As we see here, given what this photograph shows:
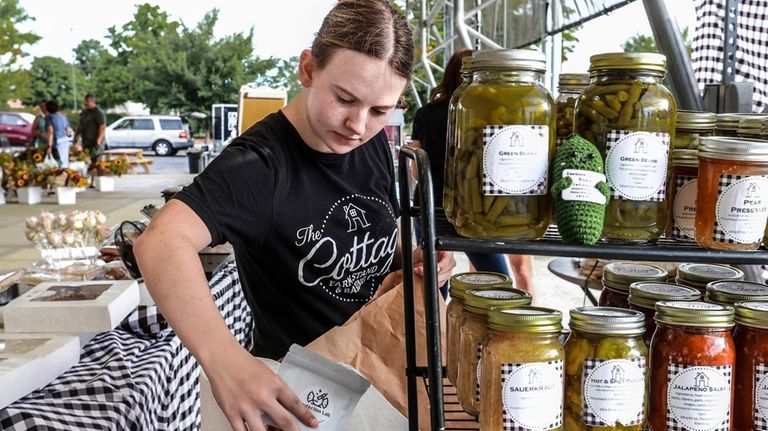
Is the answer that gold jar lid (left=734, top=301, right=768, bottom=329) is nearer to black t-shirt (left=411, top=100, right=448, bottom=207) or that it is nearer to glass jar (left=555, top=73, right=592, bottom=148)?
glass jar (left=555, top=73, right=592, bottom=148)

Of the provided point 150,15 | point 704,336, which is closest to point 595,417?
point 704,336

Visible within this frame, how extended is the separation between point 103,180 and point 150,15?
33234 millimetres

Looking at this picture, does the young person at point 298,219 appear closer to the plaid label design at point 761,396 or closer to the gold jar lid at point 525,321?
the gold jar lid at point 525,321

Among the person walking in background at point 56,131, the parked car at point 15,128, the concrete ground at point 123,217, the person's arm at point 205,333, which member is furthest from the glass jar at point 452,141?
the parked car at point 15,128

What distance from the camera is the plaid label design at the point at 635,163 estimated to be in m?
1.02

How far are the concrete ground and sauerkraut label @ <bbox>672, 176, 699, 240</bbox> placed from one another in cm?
312

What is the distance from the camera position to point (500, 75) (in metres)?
1.05

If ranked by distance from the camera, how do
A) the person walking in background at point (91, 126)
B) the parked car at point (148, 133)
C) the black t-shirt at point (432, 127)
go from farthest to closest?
1. the parked car at point (148, 133)
2. the person walking in background at point (91, 126)
3. the black t-shirt at point (432, 127)

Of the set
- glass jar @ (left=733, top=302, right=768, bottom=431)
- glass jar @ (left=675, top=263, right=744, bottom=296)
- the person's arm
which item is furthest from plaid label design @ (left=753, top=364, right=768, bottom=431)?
the person's arm

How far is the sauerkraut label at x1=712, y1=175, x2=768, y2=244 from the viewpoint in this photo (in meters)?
0.99

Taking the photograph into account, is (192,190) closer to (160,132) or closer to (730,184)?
(730,184)

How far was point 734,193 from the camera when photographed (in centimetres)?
99

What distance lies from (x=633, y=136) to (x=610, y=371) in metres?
0.33

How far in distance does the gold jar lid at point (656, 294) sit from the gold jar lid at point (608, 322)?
0.30 ft
